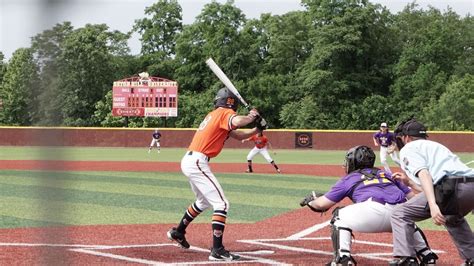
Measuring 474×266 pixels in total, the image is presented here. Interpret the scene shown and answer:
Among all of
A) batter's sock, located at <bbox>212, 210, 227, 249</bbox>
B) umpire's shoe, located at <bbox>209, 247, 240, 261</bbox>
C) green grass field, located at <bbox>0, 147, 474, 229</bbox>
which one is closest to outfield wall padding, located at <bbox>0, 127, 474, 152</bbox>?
green grass field, located at <bbox>0, 147, 474, 229</bbox>

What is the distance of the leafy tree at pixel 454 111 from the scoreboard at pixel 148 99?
19716 mm

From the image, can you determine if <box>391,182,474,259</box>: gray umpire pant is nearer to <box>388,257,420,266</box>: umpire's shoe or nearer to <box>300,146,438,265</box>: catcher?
<box>388,257,420,266</box>: umpire's shoe

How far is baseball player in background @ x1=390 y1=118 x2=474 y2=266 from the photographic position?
553 cm

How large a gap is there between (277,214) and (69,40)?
991cm

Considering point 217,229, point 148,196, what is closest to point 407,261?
point 217,229

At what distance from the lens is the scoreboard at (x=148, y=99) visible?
138 feet

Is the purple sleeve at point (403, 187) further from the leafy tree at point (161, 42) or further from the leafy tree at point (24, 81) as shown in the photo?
the leafy tree at point (161, 42)

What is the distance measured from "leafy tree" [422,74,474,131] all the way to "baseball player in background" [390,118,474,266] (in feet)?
151

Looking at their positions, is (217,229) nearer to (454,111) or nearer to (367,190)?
(367,190)

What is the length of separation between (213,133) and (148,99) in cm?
3553

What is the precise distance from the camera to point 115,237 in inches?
329

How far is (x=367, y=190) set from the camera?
6102mm

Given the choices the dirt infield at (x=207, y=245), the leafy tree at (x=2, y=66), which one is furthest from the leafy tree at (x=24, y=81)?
the dirt infield at (x=207, y=245)

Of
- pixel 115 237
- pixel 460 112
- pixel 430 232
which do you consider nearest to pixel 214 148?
pixel 115 237
